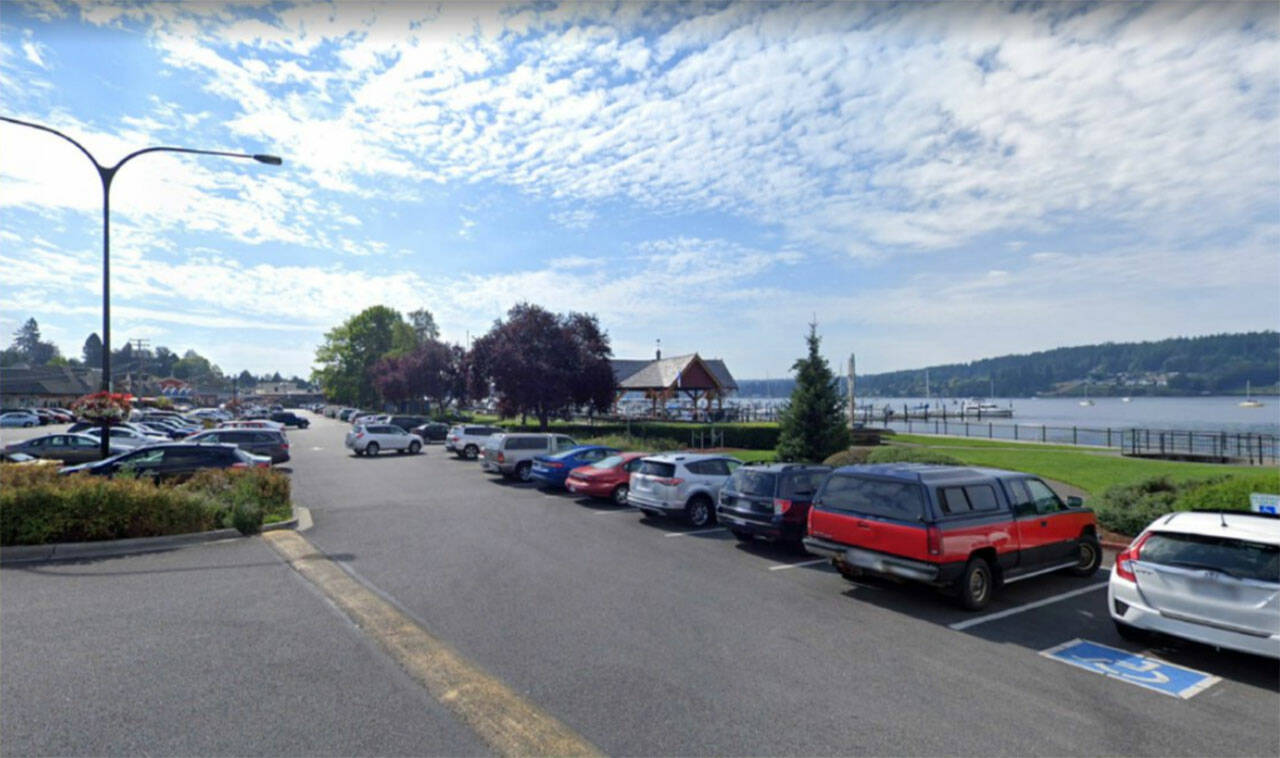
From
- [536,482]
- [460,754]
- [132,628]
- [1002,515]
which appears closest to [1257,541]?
[1002,515]

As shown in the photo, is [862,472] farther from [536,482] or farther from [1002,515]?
[536,482]

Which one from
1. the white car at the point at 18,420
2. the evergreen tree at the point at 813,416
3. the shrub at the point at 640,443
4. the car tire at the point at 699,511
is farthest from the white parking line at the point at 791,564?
the white car at the point at 18,420

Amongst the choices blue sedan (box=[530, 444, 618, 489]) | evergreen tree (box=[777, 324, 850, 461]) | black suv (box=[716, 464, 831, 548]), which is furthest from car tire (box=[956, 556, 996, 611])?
evergreen tree (box=[777, 324, 850, 461])

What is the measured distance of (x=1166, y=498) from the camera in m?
12.7

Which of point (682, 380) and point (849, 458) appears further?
point (682, 380)

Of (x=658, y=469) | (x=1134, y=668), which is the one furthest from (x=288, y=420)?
(x=1134, y=668)

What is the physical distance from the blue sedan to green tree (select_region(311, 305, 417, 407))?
79526 mm

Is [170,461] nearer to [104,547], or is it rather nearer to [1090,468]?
[104,547]

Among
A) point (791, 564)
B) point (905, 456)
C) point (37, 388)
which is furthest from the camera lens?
point (37, 388)

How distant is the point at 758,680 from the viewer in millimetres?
6254

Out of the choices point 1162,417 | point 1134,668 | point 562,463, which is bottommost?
point 1162,417

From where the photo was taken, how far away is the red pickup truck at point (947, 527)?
8.48 m

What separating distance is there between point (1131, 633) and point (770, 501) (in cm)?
565

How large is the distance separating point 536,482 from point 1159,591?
18.0 meters
